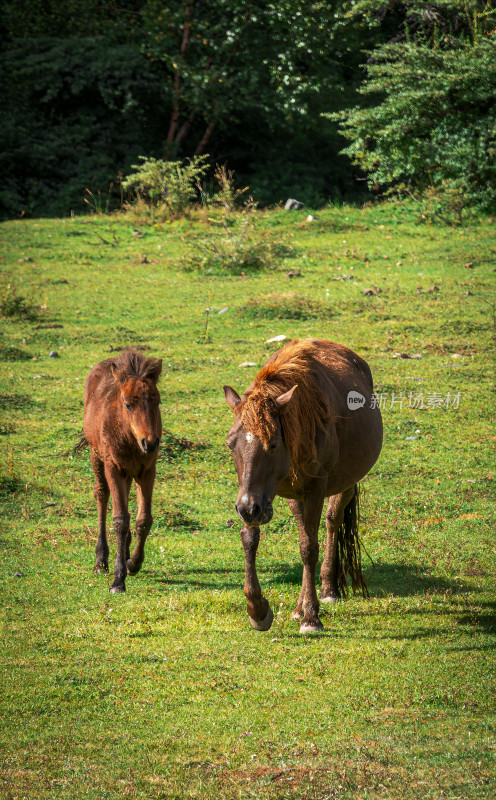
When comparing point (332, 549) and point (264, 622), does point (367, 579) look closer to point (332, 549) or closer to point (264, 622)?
point (332, 549)

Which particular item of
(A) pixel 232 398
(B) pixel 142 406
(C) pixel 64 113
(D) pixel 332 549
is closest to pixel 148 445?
(B) pixel 142 406

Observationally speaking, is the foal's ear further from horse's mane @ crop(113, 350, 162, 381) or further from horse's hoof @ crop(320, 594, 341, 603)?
horse's hoof @ crop(320, 594, 341, 603)

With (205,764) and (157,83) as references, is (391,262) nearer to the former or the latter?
(157,83)

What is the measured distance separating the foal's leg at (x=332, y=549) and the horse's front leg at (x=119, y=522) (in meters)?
1.86

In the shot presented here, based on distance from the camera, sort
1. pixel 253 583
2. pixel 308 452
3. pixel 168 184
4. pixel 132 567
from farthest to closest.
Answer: pixel 168 184 → pixel 132 567 → pixel 308 452 → pixel 253 583

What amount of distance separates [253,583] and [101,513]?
125 inches

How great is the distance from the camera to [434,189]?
2627 cm

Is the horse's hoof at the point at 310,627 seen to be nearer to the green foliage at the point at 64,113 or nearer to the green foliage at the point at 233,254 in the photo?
the green foliage at the point at 233,254

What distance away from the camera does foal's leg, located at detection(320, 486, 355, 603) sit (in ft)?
26.4

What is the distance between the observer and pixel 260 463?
6.11 meters

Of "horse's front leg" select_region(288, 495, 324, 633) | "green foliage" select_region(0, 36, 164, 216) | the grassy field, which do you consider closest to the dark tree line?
"green foliage" select_region(0, 36, 164, 216)

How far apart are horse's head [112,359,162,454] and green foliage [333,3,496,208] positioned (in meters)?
16.2

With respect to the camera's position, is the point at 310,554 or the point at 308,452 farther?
the point at 310,554

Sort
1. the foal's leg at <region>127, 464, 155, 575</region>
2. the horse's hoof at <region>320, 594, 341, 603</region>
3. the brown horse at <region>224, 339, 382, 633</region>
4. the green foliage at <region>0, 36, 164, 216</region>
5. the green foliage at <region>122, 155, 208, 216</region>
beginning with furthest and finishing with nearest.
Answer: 1. the green foliage at <region>0, 36, 164, 216</region>
2. the green foliage at <region>122, 155, 208, 216</region>
3. the foal's leg at <region>127, 464, 155, 575</region>
4. the horse's hoof at <region>320, 594, 341, 603</region>
5. the brown horse at <region>224, 339, 382, 633</region>
